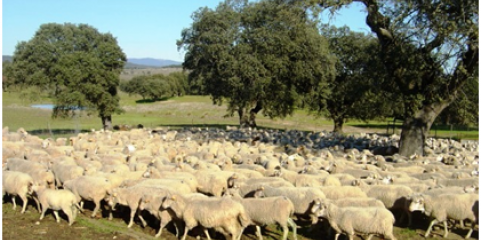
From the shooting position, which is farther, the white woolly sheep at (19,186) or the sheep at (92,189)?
the white woolly sheep at (19,186)

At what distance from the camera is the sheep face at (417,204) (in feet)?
33.7

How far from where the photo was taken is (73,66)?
108 feet

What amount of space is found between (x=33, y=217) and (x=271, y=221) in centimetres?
616

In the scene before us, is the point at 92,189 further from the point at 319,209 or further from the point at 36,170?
the point at 319,209

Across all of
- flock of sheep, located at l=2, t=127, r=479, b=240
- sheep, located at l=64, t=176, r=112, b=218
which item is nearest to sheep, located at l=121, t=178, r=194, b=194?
flock of sheep, located at l=2, t=127, r=479, b=240

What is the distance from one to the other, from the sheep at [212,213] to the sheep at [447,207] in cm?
377

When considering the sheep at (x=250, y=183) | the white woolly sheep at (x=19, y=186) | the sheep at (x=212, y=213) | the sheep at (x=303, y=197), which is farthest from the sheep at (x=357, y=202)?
the white woolly sheep at (x=19, y=186)

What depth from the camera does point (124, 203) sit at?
37.0 feet

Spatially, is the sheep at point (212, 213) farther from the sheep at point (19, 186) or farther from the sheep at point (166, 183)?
the sheep at point (19, 186)

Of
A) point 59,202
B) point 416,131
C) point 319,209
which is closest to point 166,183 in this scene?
point 59,202

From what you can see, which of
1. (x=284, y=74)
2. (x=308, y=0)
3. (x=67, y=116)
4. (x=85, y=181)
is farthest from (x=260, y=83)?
(x=85, y=181)

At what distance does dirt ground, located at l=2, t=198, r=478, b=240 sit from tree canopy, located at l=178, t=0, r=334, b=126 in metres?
23.6

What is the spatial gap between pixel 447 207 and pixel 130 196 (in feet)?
23.1

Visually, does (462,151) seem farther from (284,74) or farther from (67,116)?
(67,116)
